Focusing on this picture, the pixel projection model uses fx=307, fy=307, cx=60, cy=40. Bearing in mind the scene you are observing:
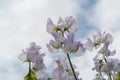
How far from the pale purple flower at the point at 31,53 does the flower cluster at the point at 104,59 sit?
1.39ft

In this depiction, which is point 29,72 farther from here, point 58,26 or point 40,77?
point 58,26

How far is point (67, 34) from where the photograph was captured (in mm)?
2365

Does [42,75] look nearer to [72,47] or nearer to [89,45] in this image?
[72,47]

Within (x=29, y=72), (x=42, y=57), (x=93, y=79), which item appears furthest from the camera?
(x=93, y=79)

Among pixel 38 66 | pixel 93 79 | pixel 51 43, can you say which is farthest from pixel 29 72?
pixel 93 79

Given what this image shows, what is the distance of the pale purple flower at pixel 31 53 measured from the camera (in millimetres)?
2479

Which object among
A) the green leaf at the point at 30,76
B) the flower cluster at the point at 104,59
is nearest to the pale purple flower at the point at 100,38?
the flower cluster at the point at 104,59

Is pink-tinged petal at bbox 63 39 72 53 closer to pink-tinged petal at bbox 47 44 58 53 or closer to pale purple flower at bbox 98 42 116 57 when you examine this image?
pink-tinged petal at bbox 47 44 58 53

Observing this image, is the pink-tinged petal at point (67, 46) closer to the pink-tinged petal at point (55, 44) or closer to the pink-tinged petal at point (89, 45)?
the pink-tinged petal at point (55, 44)

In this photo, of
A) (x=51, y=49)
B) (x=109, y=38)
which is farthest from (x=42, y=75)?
(x=109, y=38)

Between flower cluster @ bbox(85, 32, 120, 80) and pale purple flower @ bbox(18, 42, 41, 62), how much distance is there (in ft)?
1.39

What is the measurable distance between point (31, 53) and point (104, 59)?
24.7 inches

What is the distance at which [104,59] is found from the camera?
2.62 m

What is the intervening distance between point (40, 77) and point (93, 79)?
511 millimetres
